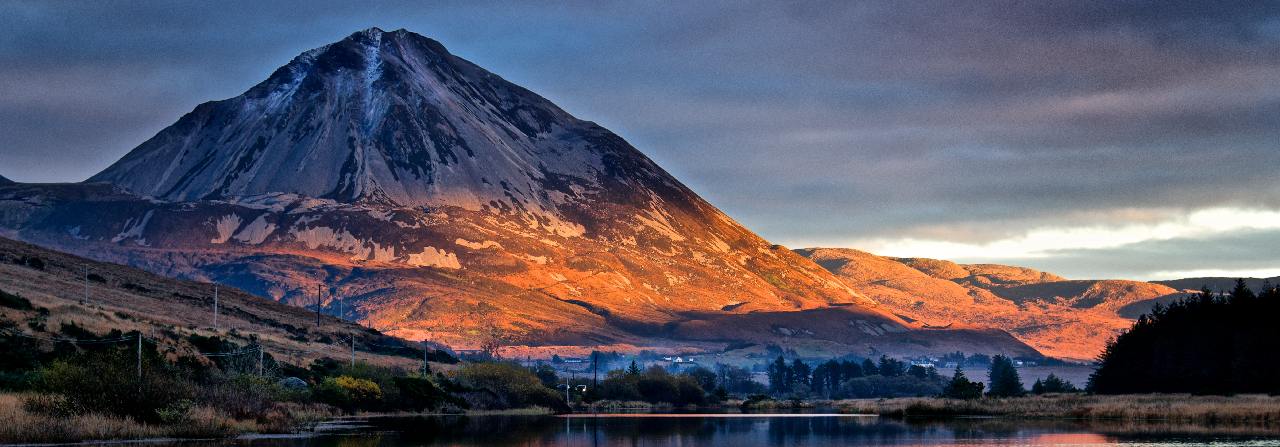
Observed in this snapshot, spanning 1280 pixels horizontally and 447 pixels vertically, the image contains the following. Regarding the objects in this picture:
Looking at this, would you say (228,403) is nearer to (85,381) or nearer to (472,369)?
(85,381)

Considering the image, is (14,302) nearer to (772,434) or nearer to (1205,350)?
(772,434)

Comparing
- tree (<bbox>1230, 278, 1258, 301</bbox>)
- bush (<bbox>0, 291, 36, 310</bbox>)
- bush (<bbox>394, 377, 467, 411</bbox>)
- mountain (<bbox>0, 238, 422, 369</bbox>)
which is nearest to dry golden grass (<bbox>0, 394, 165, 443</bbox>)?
mountain (<bbox>0, 238, 422, 369</bbox>)

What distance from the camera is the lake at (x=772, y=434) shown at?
201ft

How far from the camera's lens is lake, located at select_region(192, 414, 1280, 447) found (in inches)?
2408

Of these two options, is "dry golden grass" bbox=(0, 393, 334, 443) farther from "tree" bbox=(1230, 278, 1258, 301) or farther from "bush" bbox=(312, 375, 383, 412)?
"tree" bbox=(1230, 278, 1258, 301)

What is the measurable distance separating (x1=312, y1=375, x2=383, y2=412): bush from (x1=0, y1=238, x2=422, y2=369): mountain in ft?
33.7

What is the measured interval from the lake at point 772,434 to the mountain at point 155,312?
21.2m

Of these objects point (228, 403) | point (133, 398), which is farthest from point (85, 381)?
point (228, 403)

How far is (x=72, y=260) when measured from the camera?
159875mm

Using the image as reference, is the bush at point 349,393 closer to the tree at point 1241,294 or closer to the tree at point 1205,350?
the tree at point 1205,350

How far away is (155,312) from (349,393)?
37.5 metres

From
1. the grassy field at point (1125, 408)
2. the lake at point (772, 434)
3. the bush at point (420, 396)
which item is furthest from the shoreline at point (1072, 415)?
the bush at point (420, 396)

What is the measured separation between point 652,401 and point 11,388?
105668 mm

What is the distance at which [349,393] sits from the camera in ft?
334
